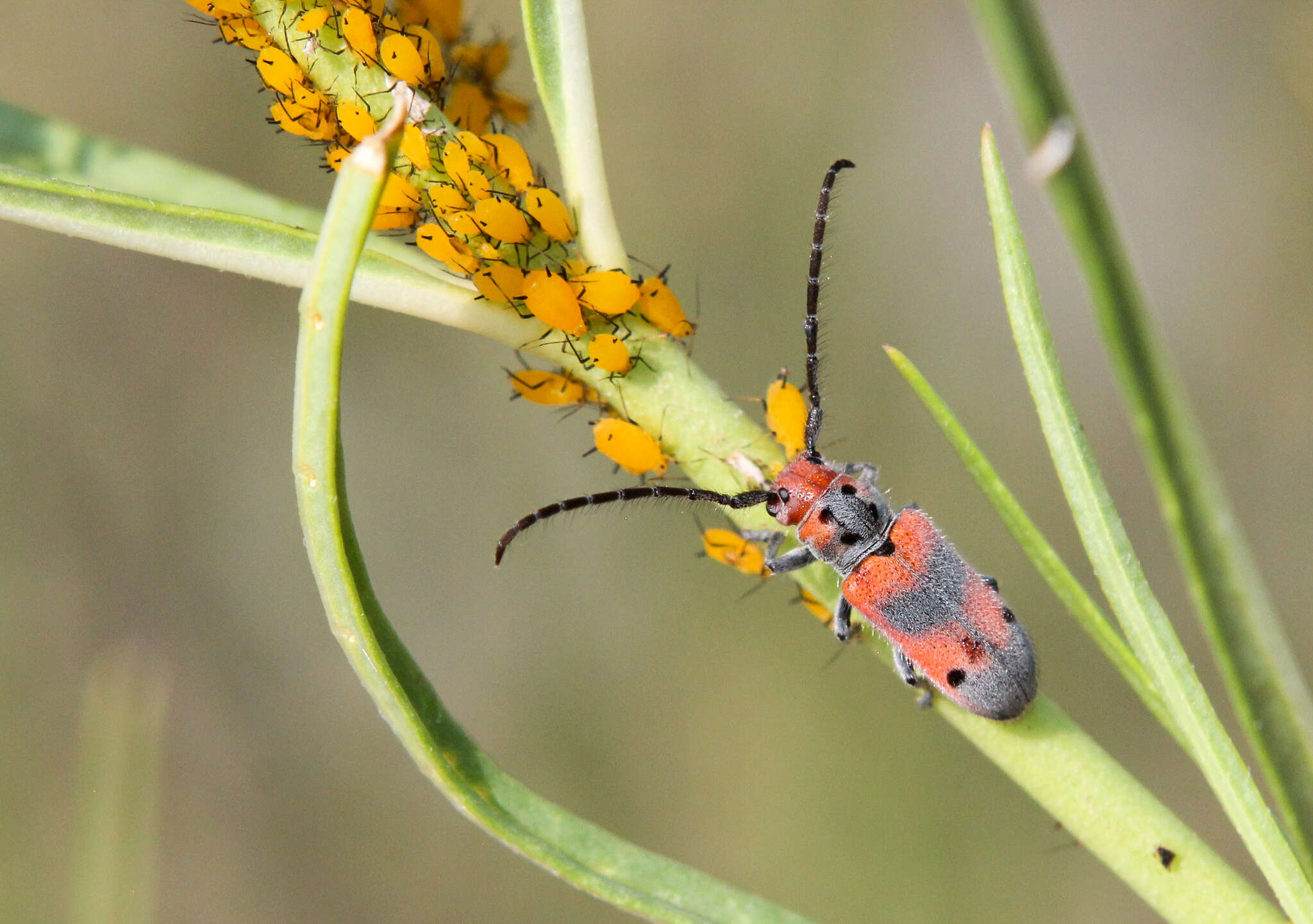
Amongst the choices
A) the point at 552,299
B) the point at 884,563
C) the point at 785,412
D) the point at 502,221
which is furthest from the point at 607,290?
the point at 884,563

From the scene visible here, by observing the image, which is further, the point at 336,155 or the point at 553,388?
the point at 553,388

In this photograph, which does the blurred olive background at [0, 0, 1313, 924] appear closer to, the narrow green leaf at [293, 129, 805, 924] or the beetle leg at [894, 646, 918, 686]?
the beetle leg at [894, 646, 918, 686]

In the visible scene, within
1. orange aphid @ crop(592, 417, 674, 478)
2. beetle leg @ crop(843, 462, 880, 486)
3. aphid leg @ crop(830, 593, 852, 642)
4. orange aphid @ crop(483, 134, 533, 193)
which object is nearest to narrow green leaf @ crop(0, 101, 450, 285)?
orange aphid @ crop(483, 134, 533, 193)

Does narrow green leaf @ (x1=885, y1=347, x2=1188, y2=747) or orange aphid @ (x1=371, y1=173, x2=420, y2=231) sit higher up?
orange aphid @ (x1=371, y1=173, x2=420, y2=231)

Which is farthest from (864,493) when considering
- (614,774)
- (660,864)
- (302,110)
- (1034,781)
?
(614,774)

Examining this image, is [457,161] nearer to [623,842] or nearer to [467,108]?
[467,108]

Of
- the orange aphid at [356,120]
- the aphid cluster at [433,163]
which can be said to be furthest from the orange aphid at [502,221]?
the orange aphid at [356,120]

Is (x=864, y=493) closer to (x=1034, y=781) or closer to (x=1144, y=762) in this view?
(x=1034, y=781)
